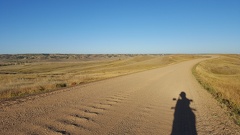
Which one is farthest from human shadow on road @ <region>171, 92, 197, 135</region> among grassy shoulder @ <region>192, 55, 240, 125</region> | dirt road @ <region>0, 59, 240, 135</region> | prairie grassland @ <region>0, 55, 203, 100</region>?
prairie grassland @ <region>0, 55, 203, 100</region>

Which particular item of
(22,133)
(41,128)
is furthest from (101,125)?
(22,133)

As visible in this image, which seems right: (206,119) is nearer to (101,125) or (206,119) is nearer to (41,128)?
(101,125)

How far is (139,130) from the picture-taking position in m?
6.66

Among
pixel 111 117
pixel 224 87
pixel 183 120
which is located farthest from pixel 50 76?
pixel 183 120

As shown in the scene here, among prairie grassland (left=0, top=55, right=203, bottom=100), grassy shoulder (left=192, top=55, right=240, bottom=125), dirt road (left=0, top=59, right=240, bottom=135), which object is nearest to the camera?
dirt road (left=0, top=59, right=240, bottom=135)

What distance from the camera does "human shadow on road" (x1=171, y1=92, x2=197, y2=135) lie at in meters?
6.57

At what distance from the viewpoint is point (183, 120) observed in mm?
7738

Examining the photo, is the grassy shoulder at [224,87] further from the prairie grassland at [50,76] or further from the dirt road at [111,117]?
the prairie grassland at [50,76]

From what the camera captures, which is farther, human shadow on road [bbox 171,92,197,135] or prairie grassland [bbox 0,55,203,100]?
prairie grassland [bbox 0,55,203,100]

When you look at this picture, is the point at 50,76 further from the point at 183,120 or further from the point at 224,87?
the point at 183,120

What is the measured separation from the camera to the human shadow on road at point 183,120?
6.57 m

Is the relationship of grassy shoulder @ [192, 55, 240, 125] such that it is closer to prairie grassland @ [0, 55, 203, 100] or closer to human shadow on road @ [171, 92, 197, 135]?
human shadow on road @ [171, 92, 197, 135]

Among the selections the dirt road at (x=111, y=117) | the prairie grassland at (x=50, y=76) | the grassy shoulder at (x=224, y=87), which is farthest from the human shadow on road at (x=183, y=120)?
the prairie grassland at (x=50, y=76)

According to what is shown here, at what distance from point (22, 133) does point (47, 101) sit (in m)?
4.23
